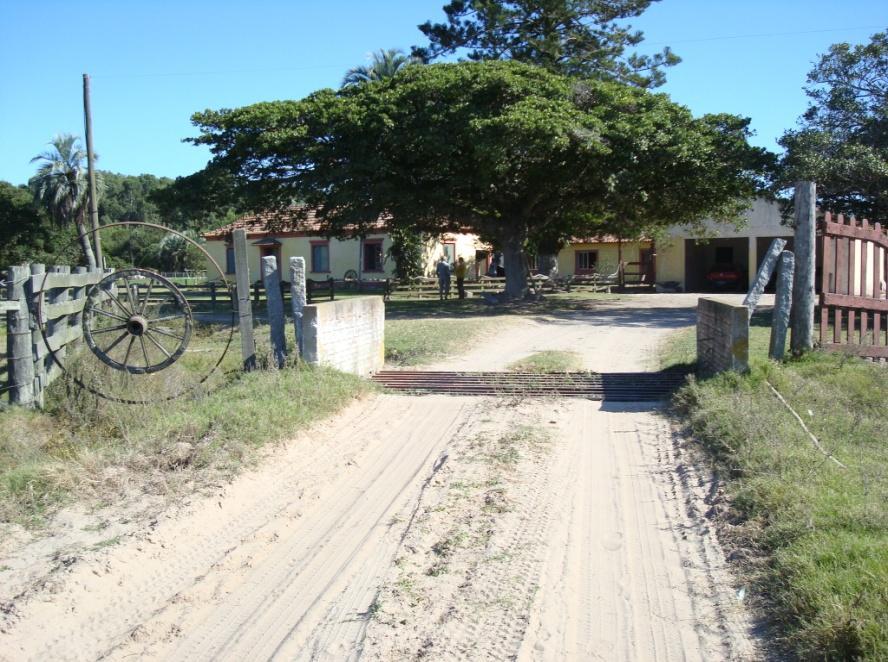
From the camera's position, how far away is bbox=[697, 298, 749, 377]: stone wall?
903 centimetres

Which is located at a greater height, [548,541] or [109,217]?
[109,217]

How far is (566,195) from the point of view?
950 inches

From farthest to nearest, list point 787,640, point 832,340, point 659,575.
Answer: point 832,340 < point 659,575 < point 787,640

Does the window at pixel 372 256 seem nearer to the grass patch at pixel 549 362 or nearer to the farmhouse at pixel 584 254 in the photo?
the farmhouse at pixel 584 254

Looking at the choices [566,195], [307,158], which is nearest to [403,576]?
[307,158]

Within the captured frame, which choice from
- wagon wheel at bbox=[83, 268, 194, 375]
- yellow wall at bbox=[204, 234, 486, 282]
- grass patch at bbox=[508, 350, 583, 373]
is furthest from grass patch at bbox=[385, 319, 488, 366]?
yellow wall at bbox=[204, 234, 486, 282]

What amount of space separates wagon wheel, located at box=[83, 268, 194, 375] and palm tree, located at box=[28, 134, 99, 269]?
114 feet

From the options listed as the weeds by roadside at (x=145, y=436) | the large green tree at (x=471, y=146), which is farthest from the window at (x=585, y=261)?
the weeds by roadside at (x=145, y=436)

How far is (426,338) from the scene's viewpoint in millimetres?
14859

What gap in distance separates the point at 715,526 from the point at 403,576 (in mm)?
2246

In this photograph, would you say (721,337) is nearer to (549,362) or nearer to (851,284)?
(851,284)

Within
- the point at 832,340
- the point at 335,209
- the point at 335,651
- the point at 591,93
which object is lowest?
the point at 335,651

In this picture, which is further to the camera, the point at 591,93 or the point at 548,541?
the point at 591,93

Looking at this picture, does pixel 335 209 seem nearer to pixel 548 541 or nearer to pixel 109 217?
pixel 548 541
